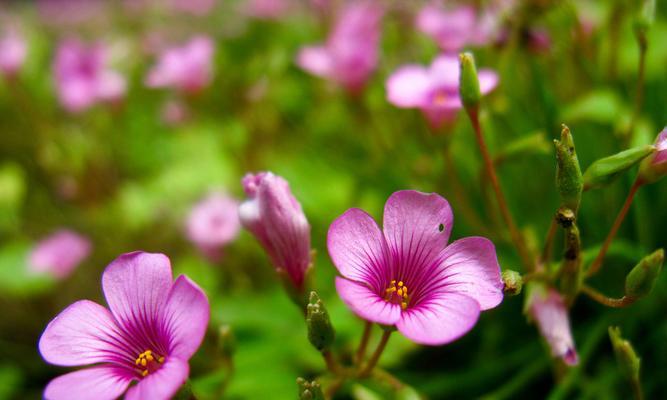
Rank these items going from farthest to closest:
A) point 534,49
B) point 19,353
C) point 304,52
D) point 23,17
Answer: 1. point 23,17
2. point 19,353
3. point 304,52
4. point 534,49

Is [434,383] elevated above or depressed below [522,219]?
below

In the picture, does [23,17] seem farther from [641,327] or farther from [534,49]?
[641,327]

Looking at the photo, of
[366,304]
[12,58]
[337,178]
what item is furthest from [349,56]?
[12,58]

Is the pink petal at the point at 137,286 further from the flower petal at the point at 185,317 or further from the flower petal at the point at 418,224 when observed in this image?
the flower petal at the point at 418,224

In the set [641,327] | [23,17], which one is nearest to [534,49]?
[641,327]

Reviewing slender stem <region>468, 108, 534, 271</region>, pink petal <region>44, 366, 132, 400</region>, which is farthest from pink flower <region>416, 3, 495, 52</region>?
pink petal <region>44, 366, 132, 400</region>

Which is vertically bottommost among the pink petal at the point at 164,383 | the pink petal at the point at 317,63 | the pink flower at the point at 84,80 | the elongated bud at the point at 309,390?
the elongated bud at the point at 309,390

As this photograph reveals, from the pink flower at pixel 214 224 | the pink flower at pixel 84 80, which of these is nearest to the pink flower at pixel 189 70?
the pink flower at pixel 84 80

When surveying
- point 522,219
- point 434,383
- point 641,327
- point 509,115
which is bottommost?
point 641,327
